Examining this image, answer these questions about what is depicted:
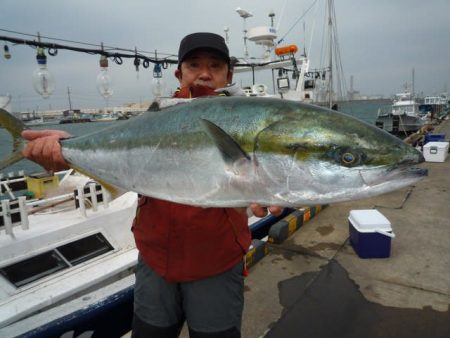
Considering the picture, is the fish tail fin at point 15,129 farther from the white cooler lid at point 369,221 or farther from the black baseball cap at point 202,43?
the white cooler lid at point 369,221

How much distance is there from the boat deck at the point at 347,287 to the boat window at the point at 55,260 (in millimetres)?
2441

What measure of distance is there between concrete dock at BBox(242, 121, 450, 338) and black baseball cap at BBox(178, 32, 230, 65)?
2.68 metres

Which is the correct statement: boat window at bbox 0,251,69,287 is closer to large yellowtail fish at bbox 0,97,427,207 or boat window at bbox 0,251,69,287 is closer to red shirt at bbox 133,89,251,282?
red shirt at bbox 133,89,251,282

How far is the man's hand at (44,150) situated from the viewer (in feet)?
7.34

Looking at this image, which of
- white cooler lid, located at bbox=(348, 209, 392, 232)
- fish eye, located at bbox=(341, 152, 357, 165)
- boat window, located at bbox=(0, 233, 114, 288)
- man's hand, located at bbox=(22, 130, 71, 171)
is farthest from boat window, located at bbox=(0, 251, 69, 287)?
fish eye, located at bbox=(341, 152, 357, 165)

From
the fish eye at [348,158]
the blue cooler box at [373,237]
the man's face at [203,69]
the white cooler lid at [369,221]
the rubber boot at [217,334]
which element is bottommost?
the blue cooler box at [373,237]

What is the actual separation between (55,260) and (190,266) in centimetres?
401

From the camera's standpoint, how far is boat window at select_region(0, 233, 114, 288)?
15.1ft

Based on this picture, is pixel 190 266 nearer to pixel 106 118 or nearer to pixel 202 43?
pixel 202 43

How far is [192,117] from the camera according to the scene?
6.00 ft

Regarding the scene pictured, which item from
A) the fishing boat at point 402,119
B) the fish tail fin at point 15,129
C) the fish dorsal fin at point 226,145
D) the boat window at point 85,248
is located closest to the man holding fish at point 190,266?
the fish tail fin at point 15,129

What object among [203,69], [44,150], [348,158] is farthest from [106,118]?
[348,158]

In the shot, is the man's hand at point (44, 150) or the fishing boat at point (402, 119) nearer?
the man's hand at point (44, 150)

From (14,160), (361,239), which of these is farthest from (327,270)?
(14,160)
